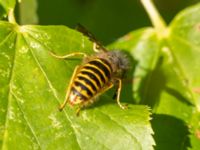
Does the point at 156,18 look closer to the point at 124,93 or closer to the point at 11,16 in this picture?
the point at 124,93

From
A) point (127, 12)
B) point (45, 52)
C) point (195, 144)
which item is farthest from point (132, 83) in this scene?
point (127, 12)

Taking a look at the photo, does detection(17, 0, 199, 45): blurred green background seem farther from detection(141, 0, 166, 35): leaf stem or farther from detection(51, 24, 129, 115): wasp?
detection(51, 24, 129, 115): wasp

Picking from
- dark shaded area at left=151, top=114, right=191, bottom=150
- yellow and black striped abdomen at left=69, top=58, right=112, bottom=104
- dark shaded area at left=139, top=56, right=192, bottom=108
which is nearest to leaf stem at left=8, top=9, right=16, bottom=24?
yellow and black striped abdomen at left=69, top=58, right=112, bottom=104

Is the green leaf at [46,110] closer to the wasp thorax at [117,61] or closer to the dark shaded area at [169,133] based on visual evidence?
the wasp thorax at [117,61]

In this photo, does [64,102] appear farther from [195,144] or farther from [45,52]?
[195,144]

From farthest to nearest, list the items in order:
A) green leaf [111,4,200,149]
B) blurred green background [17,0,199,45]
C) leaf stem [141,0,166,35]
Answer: blurred green background [17,0,199,45]
leaf stem [141,0,166,35]
green leaf [111,4,200,149]

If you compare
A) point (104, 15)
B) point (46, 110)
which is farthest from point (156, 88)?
point (104, 15)

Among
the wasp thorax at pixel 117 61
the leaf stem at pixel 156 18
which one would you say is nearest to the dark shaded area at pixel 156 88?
the leaf stem at pixel 156 18

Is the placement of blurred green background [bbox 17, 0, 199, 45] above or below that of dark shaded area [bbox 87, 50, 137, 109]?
above
